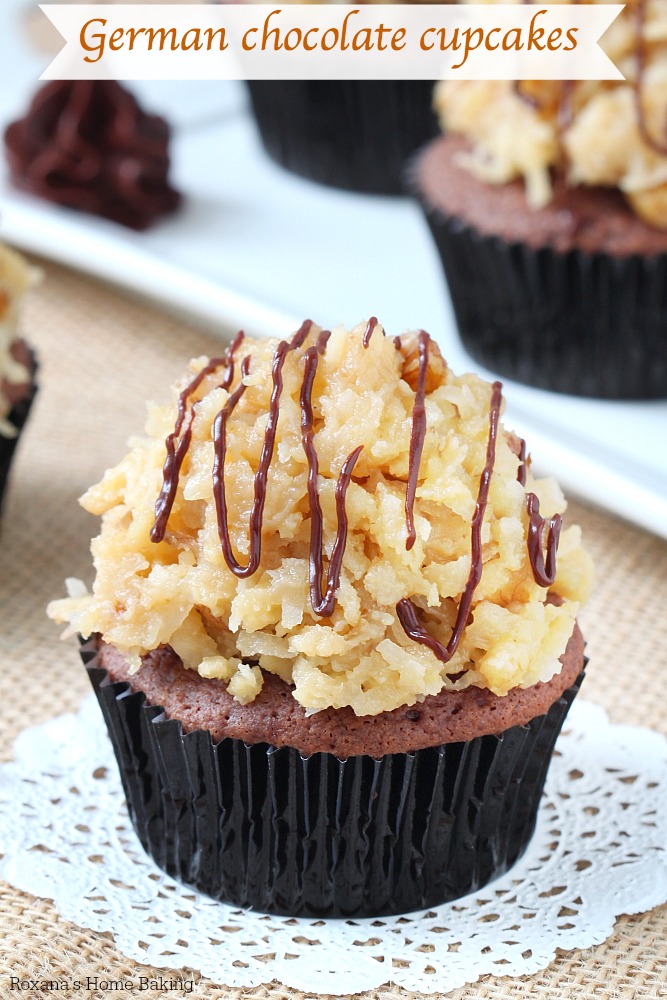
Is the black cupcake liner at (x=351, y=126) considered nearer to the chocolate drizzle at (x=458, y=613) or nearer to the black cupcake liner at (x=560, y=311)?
the black cupcake liner at (x=560, y=311)

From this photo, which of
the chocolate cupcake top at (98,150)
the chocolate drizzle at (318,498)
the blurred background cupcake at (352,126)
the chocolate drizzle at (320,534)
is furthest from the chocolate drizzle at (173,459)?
the blurred background cupcake at (352,126)

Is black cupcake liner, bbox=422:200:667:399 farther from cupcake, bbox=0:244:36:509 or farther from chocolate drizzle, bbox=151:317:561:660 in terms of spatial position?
chocolate drizzle, bbox=151:317:561:660

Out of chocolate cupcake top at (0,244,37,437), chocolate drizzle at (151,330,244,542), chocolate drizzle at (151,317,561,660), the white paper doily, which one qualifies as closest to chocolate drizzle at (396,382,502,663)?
chocolate drizzle at (151,317,561,660)

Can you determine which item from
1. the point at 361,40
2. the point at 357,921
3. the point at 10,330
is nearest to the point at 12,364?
the point at 10,330

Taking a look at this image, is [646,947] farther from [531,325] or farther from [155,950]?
[531,325]

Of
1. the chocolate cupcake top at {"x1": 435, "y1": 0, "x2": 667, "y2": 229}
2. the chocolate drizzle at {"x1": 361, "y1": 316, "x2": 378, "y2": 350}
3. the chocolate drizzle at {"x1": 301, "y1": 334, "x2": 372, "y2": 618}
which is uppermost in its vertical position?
the chocolate drizzle at {"x1": 361, "y1": 316, "x2": 378, "y2": 350}

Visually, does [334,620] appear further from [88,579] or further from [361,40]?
[361,40]

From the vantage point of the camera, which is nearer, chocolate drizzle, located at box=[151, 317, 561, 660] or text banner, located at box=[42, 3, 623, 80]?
chocolate drizzle, located at box=[151, 317, 561, 660]
